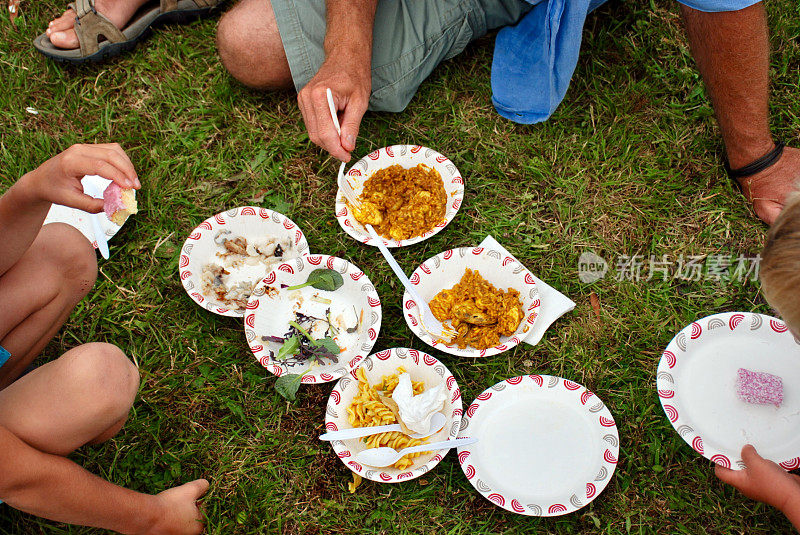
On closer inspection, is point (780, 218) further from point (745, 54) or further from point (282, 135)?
point (282, 135)

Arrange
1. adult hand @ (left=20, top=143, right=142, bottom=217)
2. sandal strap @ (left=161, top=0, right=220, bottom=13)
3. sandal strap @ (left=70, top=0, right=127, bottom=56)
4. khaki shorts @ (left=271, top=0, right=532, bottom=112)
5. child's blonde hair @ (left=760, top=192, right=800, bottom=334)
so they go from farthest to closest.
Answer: sandal strap @ (left=161, top=0, right=220, bottom=13) → sandal strap @ (left=70, top=0, right=127, bottom=56) → khaki shorts @ (left=271, top=0, right=532, bottom=112) → adult hand @ (left=20, top=143, right=142, bottom=217) → child's blonde hair @ (left=760, top=192, right=800, bottom=334)

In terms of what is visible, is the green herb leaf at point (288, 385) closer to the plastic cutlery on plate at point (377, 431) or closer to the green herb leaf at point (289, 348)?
the green herb leaf at point (289, 348)

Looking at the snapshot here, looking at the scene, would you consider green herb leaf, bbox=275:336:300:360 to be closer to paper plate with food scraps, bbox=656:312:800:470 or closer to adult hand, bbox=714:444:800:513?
paper plate with food scraps, bbox=656:312:800:470

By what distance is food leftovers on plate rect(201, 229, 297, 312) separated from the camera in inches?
106

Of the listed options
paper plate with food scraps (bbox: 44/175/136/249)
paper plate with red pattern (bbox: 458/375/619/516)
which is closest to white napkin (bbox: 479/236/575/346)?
paper plate with red pattern (bbox: 458/375/619/516)

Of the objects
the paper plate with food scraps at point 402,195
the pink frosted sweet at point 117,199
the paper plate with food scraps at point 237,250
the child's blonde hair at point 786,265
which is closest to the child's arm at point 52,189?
the pink frosted sweet at point 117,199

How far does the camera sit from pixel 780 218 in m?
1.80

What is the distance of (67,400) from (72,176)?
0.75m

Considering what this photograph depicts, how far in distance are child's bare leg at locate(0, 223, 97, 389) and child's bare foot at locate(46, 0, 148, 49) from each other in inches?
61.8

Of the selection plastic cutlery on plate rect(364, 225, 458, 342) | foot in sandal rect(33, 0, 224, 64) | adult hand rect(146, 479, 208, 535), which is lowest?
adult hand rect(146, 479, 208, 535)

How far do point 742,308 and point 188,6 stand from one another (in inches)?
129

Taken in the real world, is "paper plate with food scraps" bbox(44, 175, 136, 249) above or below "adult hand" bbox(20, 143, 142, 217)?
below

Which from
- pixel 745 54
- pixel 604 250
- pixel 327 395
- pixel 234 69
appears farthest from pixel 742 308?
pixel 234 69

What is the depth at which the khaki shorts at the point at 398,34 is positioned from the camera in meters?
2.84
